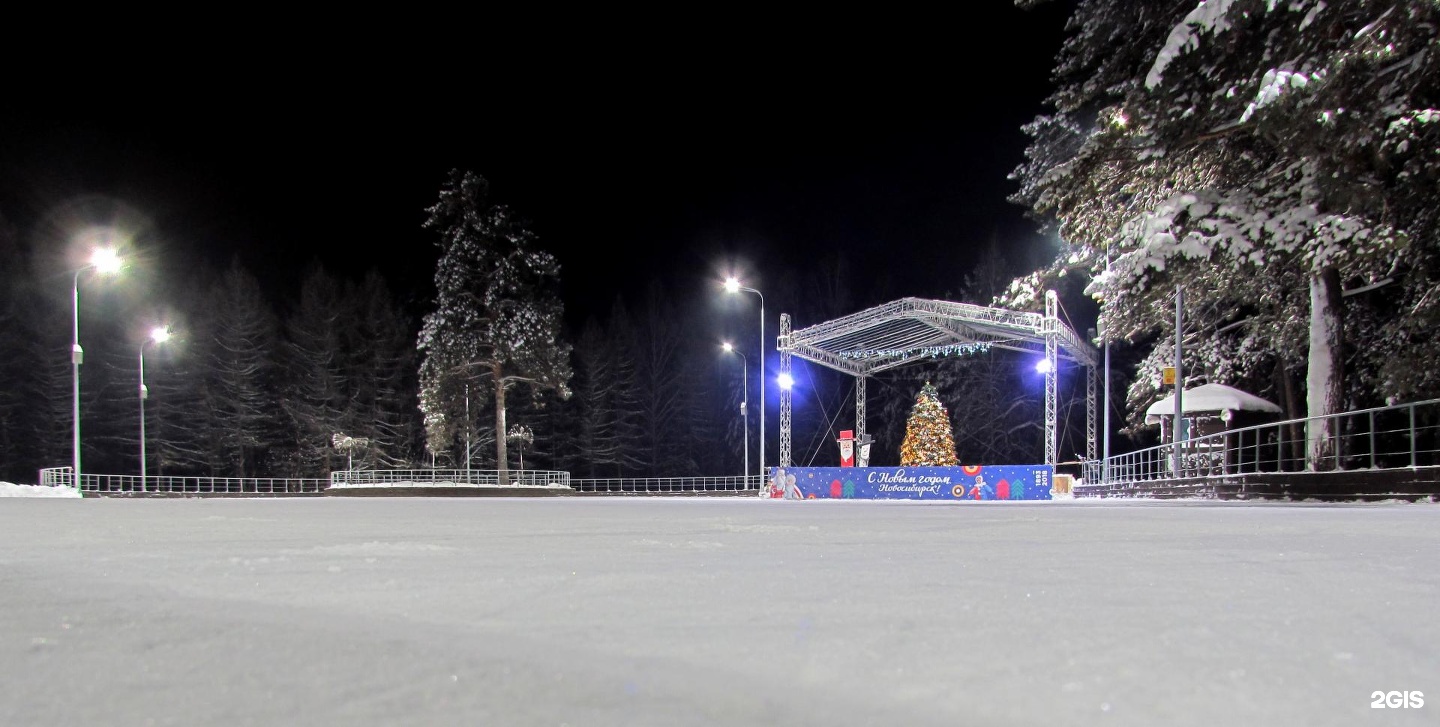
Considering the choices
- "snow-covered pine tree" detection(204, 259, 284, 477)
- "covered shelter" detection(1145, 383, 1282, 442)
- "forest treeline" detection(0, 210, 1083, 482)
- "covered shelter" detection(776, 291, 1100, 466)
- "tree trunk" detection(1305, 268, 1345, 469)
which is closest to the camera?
"tree trunk" detection(1305, 268, 1345, 469)

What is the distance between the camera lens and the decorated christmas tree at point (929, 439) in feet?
96.9

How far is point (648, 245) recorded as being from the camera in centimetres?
5788

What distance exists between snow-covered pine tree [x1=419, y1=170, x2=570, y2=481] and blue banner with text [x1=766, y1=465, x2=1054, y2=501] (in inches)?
460

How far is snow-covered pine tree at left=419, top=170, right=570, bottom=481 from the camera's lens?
98.5ft

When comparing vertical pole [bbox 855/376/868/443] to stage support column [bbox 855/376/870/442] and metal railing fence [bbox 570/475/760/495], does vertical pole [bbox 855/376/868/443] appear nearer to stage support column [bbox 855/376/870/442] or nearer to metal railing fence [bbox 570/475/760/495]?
stage support column [bbox 855/376/870/442]

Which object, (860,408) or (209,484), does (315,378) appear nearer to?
(209,484)

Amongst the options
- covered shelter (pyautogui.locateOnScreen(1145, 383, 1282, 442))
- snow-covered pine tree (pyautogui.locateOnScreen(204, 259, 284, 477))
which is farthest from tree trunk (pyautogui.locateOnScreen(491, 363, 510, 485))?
covered shelter (pyautogui.locateOnScreen(1145, 383, 1282, 442))

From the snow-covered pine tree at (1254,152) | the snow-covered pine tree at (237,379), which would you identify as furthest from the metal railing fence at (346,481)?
the snow-covered pine tree at (1254,152)

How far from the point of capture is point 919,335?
27.0 meters

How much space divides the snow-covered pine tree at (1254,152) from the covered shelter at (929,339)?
397 inches

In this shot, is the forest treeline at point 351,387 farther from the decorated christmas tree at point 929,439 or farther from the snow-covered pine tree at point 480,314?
the decorated christmas tree at point 929,439

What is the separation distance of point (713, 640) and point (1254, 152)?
1155cm
